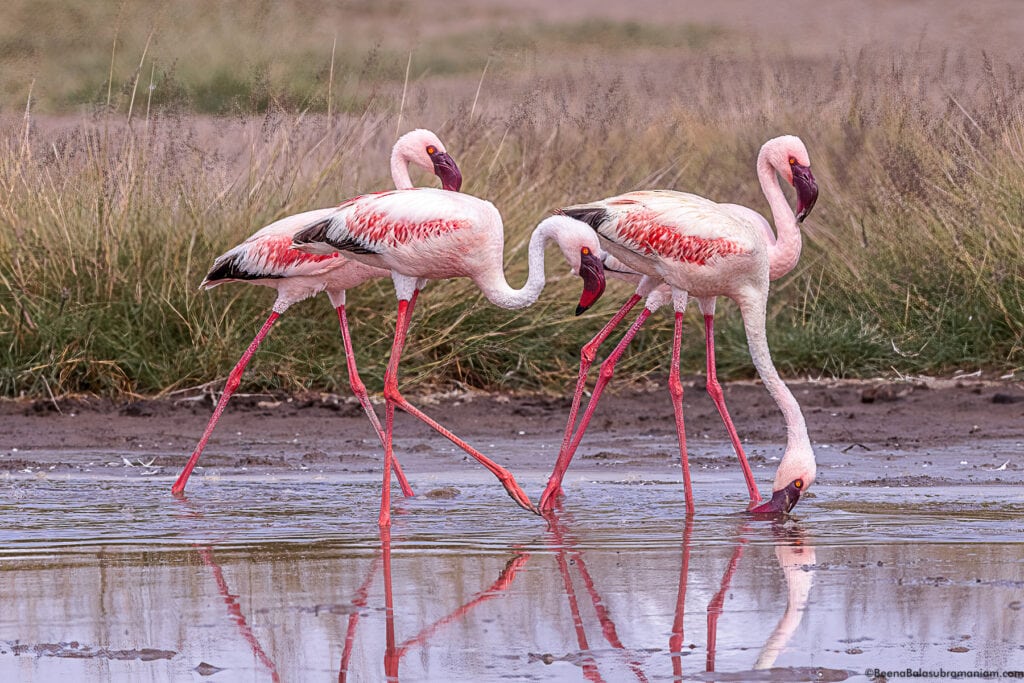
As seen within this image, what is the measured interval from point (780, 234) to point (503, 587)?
10.9ft

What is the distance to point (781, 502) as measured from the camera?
657 centimetres

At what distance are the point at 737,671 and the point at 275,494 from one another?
3.62 meters

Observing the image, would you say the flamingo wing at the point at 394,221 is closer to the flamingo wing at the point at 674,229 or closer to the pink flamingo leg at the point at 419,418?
the pink flamingo leg at the point at 419,418

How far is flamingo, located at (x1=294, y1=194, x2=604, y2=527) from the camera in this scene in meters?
6.95

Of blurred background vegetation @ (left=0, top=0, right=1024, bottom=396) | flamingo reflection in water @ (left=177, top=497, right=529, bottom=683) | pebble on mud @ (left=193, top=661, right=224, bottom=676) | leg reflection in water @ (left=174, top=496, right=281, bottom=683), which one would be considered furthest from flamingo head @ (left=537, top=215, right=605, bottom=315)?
blurred background vegetation @ (left=0, top=0, right=1024, bottom=396)

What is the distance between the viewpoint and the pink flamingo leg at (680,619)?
401 cm

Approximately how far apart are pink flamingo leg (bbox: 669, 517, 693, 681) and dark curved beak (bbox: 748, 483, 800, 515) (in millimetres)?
577

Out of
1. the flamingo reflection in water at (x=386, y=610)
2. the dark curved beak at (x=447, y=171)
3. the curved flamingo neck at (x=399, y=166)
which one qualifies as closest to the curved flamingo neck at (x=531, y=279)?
the dark curved beak at (x=447, y=171)

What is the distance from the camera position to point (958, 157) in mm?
11734

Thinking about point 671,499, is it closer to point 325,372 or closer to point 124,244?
point 325,372

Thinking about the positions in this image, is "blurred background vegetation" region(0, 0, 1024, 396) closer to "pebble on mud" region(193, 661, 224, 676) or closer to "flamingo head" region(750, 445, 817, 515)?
"flamingo head" region(750, 445, 817, 515)

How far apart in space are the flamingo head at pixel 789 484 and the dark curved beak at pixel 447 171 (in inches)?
90.5

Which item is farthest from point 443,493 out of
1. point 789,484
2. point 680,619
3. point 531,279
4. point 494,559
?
point 680,619

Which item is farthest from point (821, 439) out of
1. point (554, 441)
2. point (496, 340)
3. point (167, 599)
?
point (167, 599)
